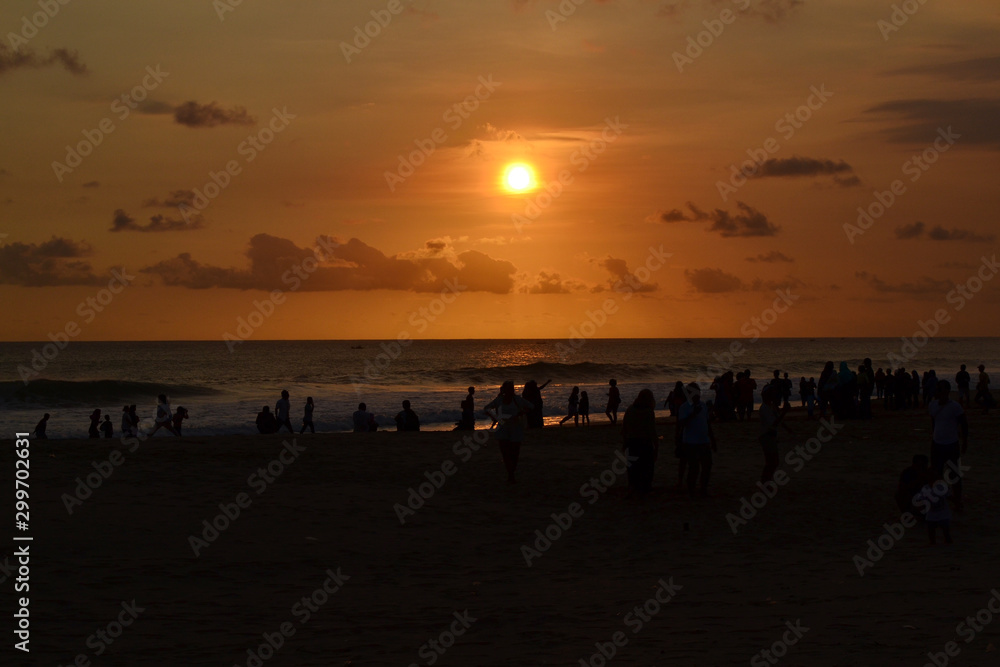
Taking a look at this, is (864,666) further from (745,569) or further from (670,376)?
(670,376)

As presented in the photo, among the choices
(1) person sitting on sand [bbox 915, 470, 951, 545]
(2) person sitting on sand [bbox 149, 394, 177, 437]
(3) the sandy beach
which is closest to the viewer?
(3) the sandy beach

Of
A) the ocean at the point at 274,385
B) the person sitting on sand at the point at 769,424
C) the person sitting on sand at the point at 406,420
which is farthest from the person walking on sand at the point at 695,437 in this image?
the ocean at the point at 274,385

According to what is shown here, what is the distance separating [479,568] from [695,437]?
16.8 feet

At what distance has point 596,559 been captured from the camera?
10336mm

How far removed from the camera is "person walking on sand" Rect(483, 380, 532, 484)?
47.8 ft

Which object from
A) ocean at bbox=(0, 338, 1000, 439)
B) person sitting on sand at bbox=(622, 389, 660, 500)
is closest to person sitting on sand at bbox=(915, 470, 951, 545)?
person sitting on sand at bbox=(622, 389, 660, 500)

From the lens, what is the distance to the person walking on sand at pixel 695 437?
13594 mm

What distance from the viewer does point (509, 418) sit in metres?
14.7

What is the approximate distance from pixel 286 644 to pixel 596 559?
4363mm

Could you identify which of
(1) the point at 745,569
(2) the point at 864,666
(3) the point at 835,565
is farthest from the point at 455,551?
(2) the point at 864,666

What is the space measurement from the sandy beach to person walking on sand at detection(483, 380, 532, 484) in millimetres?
618

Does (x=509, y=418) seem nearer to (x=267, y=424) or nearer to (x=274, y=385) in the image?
(x=267, y=424)

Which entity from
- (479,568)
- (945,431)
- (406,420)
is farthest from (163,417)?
(945,431)

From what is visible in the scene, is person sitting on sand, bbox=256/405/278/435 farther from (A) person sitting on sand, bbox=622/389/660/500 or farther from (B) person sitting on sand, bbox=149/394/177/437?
(A) person sitting on sand, bbox=622/389/660/500
